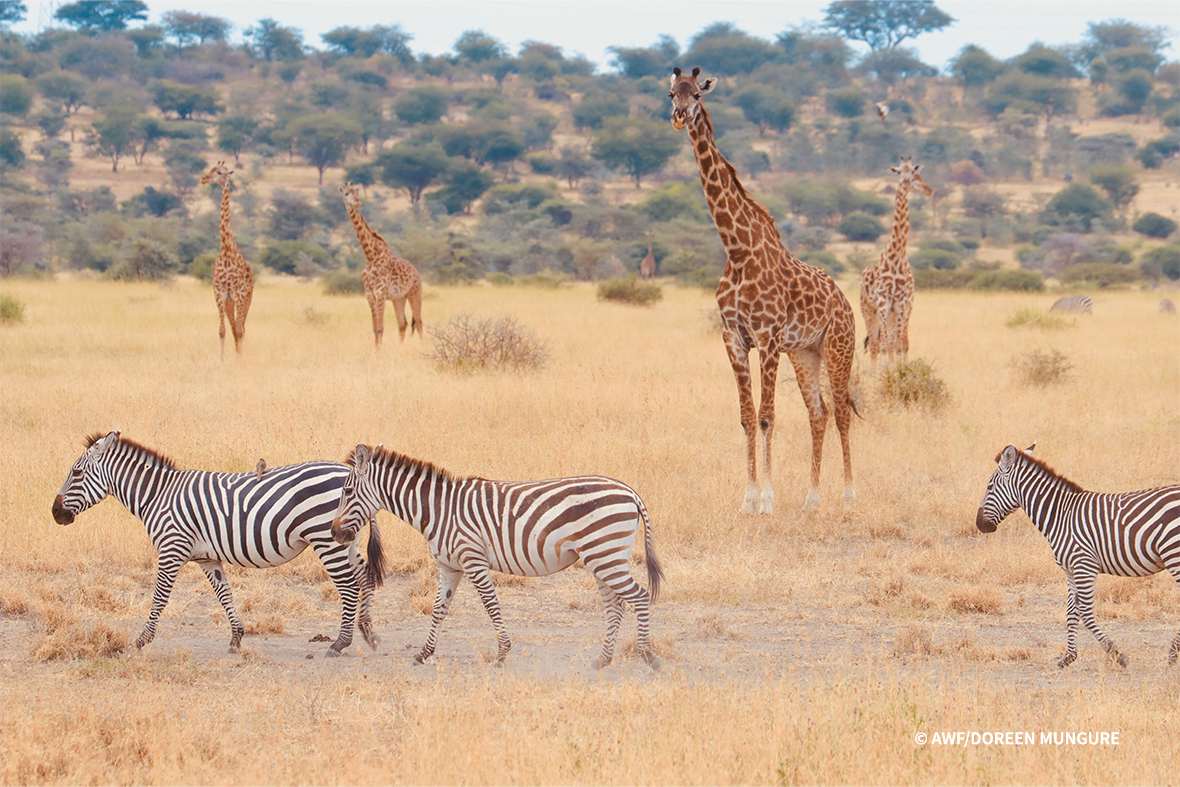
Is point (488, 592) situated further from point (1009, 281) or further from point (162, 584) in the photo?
point (1009, 281)

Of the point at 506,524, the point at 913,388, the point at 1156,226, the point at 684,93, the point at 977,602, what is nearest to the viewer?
the point at 506,524

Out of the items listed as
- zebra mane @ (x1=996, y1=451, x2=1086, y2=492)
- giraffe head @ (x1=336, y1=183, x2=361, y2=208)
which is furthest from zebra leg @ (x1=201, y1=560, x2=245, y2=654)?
giraffe head @ (x1=336, y1=183, x2=361, y2=208)

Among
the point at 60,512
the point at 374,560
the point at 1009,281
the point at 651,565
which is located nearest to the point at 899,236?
the point at 651,565

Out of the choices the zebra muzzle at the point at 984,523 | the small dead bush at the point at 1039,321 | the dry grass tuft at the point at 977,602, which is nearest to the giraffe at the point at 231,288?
the dry grass tuft at the point at 977,602

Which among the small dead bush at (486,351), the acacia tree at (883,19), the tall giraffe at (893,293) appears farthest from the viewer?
the acacia tree at (883,19)

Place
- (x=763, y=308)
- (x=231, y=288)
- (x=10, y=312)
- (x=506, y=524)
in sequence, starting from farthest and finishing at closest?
(x=10, y=312) < (x=231, y=288) < (x=763, y=308) < (x=506, y=524)

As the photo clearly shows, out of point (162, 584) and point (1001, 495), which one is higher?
point (1001, 495)

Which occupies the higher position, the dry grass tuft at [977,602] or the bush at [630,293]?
the bush at [630,293]

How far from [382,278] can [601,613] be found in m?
11.9

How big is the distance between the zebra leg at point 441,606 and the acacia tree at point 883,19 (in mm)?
98009

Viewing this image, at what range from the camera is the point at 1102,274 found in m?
33.4

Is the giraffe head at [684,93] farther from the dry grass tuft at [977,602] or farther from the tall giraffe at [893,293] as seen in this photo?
the tall giraffe at [893,293]

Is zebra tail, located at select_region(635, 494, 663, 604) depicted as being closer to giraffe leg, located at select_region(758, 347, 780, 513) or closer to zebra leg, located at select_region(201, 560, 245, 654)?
zebra leg, located at select_region(201, 560, 245, 654)

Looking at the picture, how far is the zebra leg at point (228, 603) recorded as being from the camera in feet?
20.1
